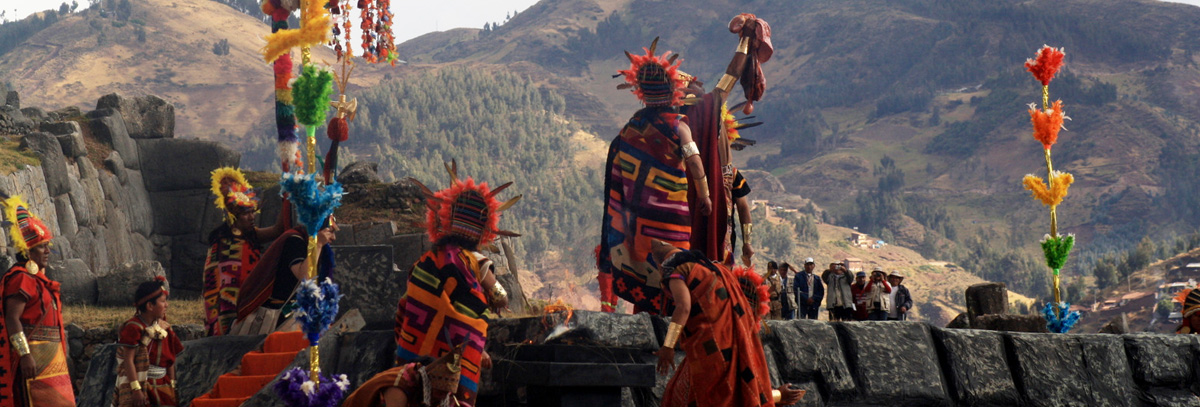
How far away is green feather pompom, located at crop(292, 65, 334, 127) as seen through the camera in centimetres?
688

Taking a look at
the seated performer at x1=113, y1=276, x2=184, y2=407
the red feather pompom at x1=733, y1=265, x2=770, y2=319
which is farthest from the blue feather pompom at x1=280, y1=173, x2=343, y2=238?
the red feather pompom at x1=733, y1=265, x2=770, y2=319

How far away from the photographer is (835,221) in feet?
334

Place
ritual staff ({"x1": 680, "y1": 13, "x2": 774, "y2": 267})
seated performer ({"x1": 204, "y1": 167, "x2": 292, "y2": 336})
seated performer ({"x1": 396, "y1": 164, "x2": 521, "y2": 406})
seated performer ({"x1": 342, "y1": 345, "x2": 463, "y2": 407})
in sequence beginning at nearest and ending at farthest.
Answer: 1. seated performer ({"x1": 342, "y1": 345, "x2": 463, "y2": 407})
2. seated performer ({"x1": 396, "y1": 164, "x2": 521, "y2": 406})
3. ritual staff ({"x1": 680, "y1": 13, "x2": 774, "y2": 267})
4. seated performer ({"x1": 204, "y1": 167, "x2": 292, "y2": 336})

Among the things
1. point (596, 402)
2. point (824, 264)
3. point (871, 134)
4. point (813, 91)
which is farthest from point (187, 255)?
point (813, 91)

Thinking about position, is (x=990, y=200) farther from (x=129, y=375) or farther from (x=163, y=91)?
(x=129, y=375)

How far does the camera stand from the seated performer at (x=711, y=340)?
6.46 metres

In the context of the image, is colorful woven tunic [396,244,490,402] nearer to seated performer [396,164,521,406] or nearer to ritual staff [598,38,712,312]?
seated performer [396,164,521,406]

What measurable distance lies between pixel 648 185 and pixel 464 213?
1.78 meters

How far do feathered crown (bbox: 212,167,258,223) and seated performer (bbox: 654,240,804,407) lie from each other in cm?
491

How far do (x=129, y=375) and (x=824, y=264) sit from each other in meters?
67.2

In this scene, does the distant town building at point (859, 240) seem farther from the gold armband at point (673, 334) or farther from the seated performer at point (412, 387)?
the seated performer at point (412, 387)

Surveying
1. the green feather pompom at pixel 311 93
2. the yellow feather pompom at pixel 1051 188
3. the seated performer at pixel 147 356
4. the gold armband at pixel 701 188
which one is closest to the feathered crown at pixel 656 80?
the gold armband at pixel 701 188

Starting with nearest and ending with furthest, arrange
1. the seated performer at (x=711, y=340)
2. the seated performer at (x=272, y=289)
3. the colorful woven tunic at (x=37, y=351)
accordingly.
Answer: the seated performer at (x=711, y=340), the colorful woven tunic at (x=37, y=351), the seated performer at (x=272, y=289)

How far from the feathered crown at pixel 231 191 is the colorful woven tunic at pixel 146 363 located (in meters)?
2.25
